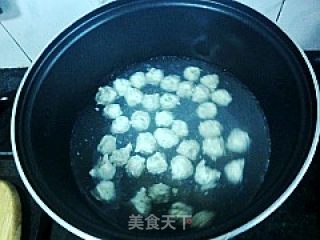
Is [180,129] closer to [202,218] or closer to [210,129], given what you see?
[210,129]

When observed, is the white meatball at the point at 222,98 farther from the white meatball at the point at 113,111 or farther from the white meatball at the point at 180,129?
the white meatball at the point at 113,111

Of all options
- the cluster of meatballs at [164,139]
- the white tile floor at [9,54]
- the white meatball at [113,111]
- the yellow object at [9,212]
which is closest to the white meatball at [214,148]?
the cluster of meatballs at [164,139]

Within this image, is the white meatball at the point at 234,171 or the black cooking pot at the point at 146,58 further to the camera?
the white meatball at the point at 234,171

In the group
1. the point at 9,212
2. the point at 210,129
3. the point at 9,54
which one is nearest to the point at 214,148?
the point at 210,129

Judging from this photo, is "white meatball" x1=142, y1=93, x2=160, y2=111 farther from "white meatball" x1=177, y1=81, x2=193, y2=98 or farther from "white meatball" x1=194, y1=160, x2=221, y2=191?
"white meatball" x1=194, y1=160, x2=221, y2=191

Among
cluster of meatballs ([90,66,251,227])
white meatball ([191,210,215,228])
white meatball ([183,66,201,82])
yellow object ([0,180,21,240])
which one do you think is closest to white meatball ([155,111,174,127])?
cluster of meatballs ([90,66,251,227])
